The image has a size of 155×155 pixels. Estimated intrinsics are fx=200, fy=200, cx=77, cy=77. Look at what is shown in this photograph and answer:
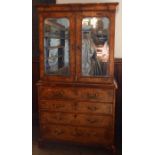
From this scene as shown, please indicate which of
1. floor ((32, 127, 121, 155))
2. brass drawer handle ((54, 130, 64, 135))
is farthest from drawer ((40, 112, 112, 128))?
floor ((32, 127, 121, 155))

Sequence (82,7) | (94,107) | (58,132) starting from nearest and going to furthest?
(82,7) → (94,107) → (58,132)

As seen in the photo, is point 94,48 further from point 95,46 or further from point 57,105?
point 57,105

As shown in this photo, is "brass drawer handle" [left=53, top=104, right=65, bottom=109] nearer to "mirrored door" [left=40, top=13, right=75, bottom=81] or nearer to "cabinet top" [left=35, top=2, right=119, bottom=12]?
"mirrored door" [left=40, top=13, right=75, bottom=81]

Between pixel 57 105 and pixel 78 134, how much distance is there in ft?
1.36

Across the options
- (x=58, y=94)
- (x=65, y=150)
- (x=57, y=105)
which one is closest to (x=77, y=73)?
(x=58, y=94)

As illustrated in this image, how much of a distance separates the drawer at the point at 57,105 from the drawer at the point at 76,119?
6cm

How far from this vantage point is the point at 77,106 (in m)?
2.28

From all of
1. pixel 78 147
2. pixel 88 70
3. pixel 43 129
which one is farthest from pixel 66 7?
pixel 78 147

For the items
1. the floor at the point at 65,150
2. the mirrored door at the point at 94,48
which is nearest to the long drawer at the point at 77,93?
the mirrored door at the point at 94,48

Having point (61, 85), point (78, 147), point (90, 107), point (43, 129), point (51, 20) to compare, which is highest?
point (51, 20)
